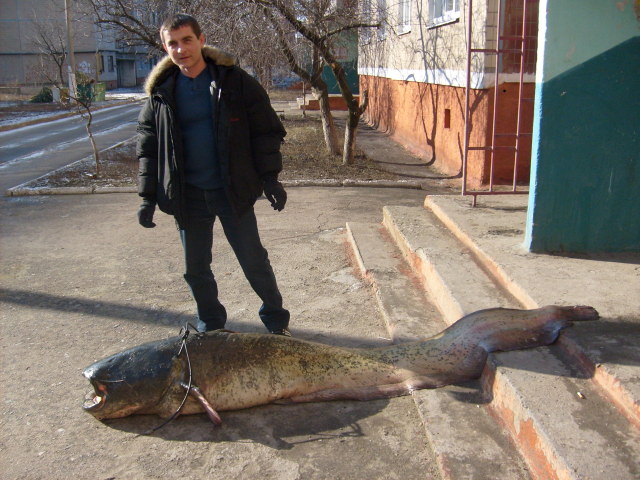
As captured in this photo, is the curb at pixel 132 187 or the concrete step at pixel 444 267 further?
the curb at pixel 132 187

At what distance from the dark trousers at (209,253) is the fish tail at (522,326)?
1214 mm

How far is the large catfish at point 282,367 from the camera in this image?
3.18m

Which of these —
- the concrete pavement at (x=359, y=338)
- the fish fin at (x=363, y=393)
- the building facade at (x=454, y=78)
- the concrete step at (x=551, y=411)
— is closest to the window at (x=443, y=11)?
the building facade at (x=454, y=78)

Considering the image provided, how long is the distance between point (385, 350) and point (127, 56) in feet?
197

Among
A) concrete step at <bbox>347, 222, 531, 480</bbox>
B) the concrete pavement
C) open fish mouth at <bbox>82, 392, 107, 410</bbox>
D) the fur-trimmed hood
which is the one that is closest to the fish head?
open fish mouth at <bbox>82, 392, 107, 410</bbox>

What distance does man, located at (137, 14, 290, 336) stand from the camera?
3.51 meters

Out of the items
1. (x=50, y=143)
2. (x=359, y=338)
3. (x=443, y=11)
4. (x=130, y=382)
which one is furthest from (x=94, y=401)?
(x=50, y=143)

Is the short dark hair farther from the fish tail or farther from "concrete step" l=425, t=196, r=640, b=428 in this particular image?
"concrete step" l=425, t=196, r=640, b=428

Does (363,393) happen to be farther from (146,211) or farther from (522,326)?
(146,211)

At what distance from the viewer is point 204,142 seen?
3.59 meters

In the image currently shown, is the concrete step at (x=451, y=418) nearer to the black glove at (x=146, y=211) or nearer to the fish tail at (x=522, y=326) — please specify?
the fish tail at (x=522, y=326)

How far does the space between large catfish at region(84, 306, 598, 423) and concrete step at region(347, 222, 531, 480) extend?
173mm

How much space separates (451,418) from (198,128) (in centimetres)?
212

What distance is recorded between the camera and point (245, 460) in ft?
9.50
